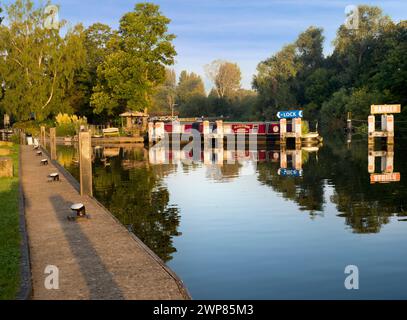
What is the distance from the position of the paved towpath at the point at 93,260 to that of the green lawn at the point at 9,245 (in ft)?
1.04

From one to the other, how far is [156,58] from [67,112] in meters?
15.7

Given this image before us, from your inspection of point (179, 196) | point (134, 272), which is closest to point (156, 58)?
point (179, 196)

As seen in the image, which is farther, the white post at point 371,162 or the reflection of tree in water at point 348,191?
the white post at point 371,162

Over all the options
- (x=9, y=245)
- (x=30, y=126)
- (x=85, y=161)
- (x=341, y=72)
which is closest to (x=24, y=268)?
(x=9, y=245)

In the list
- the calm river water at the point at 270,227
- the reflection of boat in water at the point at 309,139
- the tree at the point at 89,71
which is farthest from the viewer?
the tree at the point at 89,71

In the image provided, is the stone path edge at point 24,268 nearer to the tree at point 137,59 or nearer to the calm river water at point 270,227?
the calm river water at point 270,227

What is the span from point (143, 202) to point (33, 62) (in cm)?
5793

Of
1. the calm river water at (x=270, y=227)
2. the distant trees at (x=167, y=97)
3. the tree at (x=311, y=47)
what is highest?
the tree at (x=311, y=47)

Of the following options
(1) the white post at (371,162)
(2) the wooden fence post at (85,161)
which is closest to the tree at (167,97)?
(1) the white post at (371,162)

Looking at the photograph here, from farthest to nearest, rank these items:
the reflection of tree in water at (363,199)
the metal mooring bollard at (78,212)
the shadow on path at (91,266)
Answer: the reflection of tree in water at (363,199) → the metal mooring bollard at (78,212) → the shadow on path at (91,266)

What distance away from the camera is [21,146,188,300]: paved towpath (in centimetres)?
780

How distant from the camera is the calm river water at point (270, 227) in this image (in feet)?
29.6

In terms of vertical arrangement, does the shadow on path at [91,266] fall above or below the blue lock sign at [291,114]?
below

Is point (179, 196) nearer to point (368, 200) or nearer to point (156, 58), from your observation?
point (368, 200)
